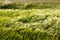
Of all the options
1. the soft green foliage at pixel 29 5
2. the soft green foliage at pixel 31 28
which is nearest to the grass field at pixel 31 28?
the soft green foliage at pixel 31 28

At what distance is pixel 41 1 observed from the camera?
7605mm

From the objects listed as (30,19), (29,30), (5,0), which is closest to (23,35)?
(29,30)

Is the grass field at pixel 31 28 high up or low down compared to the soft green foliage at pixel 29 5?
up

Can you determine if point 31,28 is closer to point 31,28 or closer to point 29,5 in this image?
point 31,28

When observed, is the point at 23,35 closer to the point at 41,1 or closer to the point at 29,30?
the point at 29,30

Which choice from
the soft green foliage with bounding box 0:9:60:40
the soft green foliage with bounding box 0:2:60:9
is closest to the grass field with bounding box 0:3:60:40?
the soft green foliage with bounding box 0:9:60:40

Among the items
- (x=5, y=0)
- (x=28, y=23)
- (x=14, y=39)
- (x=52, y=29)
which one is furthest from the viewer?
(x=5, y=0)

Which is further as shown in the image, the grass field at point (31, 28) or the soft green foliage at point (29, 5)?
the soft green foliage at point (29, 5)

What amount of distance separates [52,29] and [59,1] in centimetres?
390

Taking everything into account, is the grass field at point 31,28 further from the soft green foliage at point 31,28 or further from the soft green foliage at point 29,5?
the soft green foliage at point 29,5

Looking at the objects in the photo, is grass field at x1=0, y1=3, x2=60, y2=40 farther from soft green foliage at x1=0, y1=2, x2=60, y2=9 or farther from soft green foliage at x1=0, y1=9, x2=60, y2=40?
soft green foliage at x1=0, y1=2, x2=60, y2=9

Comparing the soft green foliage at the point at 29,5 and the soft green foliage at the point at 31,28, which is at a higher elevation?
the soft green foliage at the point at 31,28

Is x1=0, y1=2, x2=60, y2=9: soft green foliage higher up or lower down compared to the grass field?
lower down

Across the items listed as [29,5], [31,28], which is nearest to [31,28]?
[31,28]
